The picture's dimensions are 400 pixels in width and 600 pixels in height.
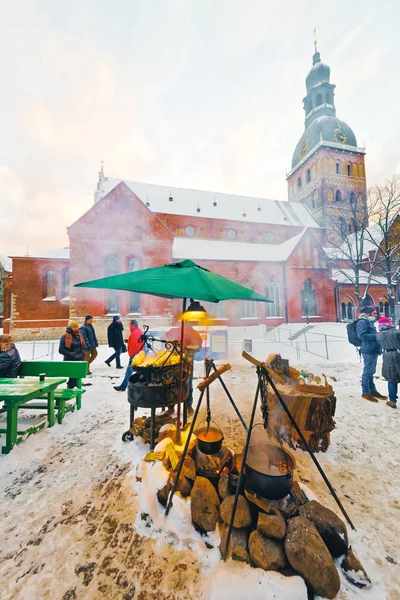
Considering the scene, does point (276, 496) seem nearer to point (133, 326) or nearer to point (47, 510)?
point (47, 510)

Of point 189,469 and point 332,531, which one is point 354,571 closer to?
point 332,531

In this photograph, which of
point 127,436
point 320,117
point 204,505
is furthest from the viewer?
point 320,117

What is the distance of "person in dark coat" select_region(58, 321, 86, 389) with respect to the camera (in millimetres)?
6098

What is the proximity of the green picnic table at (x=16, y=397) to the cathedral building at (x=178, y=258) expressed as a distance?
36.4ft

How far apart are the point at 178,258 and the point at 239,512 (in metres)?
18.6

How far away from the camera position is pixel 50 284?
19844 millimetres

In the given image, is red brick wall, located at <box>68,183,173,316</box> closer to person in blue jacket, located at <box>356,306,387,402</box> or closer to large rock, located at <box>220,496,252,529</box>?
person in blue jacket, located at <box>356,306,387,402</box>

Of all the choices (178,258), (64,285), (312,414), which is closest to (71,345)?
(312,414)

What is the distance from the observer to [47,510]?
Result: 257 cm

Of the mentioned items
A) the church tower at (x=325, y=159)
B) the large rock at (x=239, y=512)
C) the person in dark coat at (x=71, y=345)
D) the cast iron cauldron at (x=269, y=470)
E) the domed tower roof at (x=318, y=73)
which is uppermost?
the domed tower roof at (x=318, y=73)

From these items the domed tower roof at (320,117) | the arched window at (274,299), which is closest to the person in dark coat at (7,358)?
the arched window at (274,299)

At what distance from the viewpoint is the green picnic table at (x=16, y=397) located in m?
3.56

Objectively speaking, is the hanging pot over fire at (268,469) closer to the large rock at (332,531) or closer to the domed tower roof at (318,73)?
the large rock at (332,531)

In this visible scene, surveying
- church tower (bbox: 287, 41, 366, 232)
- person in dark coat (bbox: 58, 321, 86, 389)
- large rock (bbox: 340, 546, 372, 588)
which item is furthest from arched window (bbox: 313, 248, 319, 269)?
large rock (bbox: 340, 546, 372, 588)
